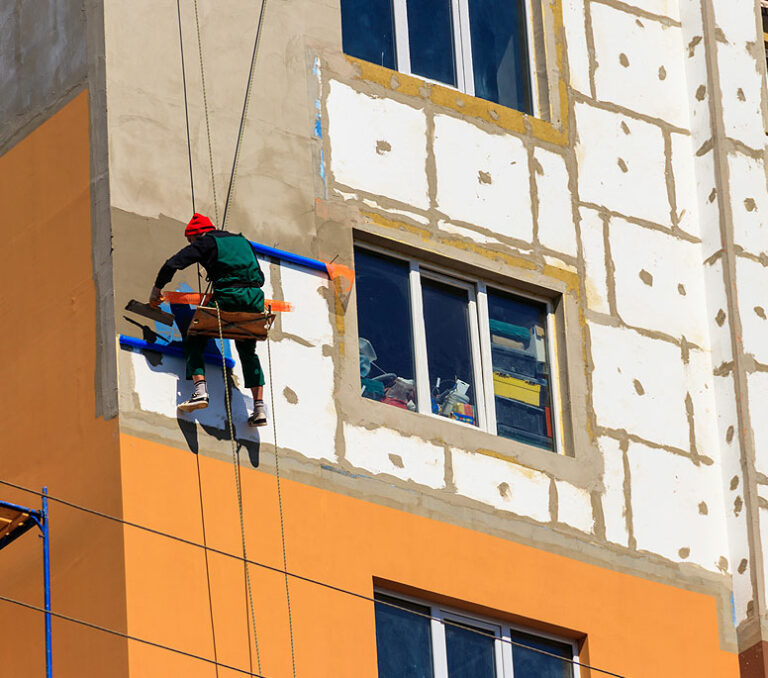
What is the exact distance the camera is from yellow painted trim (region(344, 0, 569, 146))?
2186cm

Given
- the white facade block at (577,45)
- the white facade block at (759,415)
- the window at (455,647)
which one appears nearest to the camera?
the window at (455,647)

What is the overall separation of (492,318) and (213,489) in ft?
12.9

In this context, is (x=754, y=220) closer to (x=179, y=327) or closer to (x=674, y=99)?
(x=674, y=99)

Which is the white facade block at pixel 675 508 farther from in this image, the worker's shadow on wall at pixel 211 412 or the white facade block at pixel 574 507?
the worker's shadow on wall at pixel 211 412

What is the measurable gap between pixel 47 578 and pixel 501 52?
7.92 metres

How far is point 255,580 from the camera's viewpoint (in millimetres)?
18812

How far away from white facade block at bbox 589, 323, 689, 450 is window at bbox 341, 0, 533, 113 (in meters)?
2.52

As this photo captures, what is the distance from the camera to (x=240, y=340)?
19516 mm

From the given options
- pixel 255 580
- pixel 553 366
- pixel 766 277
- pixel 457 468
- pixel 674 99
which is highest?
pixel 674 99

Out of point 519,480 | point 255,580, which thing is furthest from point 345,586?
point 519,480

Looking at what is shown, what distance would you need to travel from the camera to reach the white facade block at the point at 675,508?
21625 millimetres

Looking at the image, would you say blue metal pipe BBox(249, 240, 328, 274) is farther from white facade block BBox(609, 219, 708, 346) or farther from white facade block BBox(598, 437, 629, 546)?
white facade block BBox(609, 219, 708, 346)

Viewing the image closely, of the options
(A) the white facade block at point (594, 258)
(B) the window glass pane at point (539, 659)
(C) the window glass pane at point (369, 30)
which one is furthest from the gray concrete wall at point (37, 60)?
(B) the window glass pane at point (539, 659)

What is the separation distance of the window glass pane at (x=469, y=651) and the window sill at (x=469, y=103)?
4999 mm
